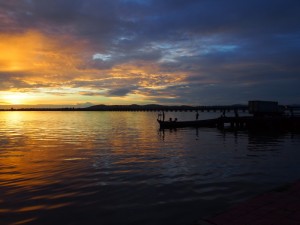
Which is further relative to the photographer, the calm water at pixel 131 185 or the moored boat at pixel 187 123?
the moored boat at pixel 187 123

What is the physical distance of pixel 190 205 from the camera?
1170 cm

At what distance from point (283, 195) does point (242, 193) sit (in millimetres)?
3303

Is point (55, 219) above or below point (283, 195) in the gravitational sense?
below

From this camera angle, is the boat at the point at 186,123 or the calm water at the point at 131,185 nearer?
the calm water at the point at 131,185

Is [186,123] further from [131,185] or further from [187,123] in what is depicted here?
[131,185]

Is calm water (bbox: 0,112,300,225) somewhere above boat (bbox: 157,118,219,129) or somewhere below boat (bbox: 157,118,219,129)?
below

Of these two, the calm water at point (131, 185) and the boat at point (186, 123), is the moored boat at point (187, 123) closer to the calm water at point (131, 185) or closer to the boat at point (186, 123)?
the boat at point (186, 123)

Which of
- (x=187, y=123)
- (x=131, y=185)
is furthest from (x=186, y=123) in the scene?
(x=131, y=185)

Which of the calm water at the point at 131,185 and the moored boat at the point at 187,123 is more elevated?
the moored boat at the point at 187,123

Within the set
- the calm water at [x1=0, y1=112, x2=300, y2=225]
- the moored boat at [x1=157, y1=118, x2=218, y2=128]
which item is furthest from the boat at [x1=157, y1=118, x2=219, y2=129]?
the calm water at [x1=0, y1=112, x2=300, y2=225]

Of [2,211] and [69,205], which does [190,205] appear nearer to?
[69,205]

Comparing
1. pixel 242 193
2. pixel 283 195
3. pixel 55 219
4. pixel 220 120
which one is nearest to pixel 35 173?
pixel 55 219

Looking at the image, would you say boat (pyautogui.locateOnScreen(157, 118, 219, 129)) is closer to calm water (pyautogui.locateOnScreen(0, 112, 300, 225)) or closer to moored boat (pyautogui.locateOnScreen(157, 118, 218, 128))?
moored boat (pyautogui.locateOnScreen(157, 118, 218, 128))

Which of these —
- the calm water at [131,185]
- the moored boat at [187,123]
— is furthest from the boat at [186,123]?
the calm water at [131,185]
